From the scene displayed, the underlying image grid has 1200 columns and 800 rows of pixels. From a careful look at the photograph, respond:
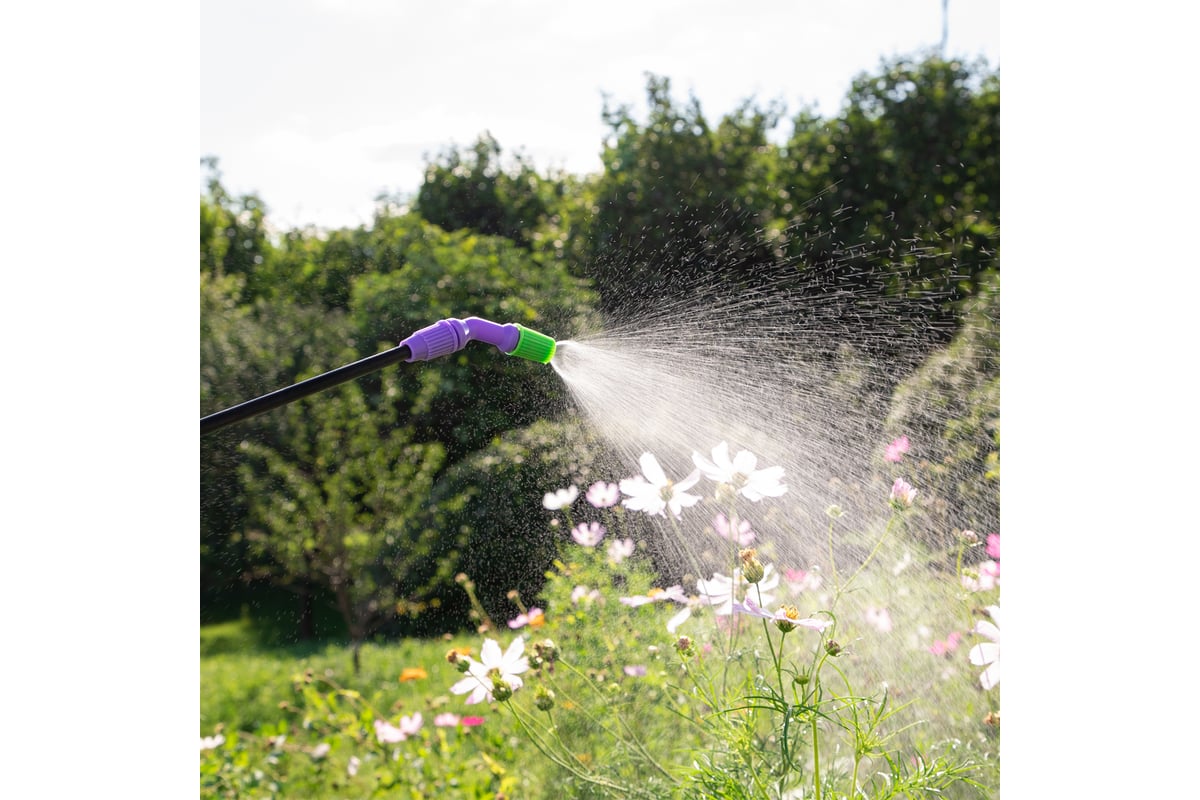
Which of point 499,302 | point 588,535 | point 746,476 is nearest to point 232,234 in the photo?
point 499,302

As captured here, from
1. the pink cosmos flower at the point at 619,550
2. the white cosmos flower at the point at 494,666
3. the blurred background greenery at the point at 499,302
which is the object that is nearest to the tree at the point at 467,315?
the blurred background greenery at the point at 499,302

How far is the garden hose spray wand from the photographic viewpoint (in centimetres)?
99

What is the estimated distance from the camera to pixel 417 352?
1.07m

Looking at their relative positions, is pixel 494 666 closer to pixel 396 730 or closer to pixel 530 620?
pixel 530 620

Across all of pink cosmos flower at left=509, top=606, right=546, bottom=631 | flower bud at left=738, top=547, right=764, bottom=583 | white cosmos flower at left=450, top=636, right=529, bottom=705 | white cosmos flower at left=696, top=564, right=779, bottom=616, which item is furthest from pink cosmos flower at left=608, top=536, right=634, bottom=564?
flower bud at left=738, top=547, right=764, bottom=583

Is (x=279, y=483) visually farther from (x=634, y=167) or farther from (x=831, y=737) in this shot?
(x=831, y=737)

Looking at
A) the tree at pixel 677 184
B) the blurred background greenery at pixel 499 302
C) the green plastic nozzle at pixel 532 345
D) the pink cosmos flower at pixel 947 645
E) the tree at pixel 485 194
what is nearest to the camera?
the green plastic nozzle at pixel 532 345

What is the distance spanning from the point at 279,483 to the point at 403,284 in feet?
3.12

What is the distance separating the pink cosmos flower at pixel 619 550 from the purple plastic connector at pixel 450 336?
796 millimetres

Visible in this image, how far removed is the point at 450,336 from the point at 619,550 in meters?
0.90

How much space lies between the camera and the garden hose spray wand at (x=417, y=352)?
0.99 meters

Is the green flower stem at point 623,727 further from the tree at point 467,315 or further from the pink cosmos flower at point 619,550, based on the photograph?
the tree at point 467,315

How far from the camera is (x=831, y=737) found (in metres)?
1.37
